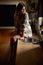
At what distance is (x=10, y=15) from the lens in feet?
17.2

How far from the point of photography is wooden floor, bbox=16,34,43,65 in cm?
136

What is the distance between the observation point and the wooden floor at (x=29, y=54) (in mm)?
1357

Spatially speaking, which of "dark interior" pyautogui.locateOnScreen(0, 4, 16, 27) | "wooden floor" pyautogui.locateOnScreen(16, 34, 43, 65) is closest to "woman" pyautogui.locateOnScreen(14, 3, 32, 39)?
"wooden floor" pyautogui.locateOnScreen(16, 34, 43, 65)

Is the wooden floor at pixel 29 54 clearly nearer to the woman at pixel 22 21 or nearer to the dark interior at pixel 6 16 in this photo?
the woman at pixel 22 21

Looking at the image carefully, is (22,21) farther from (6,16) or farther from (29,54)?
(6,16)

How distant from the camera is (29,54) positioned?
1.54 meters

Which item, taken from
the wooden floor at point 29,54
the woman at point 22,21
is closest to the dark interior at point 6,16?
the woman at point 22,21

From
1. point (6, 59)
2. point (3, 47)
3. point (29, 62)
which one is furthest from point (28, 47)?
point (3, 47)

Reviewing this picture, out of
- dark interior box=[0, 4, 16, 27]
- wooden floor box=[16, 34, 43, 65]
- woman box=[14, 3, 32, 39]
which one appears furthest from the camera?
dark interior box=[0, 4, 16, 27]

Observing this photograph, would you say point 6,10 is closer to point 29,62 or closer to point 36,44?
point 36,44

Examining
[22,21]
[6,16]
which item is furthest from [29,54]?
[6,16]

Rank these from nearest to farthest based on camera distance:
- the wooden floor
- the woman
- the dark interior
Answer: the wooden floor, the woman, the dark interior

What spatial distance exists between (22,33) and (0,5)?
8.69 ft

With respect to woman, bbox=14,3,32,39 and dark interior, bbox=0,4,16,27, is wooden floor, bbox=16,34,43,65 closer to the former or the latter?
woman, bbox=14,3,32,39
